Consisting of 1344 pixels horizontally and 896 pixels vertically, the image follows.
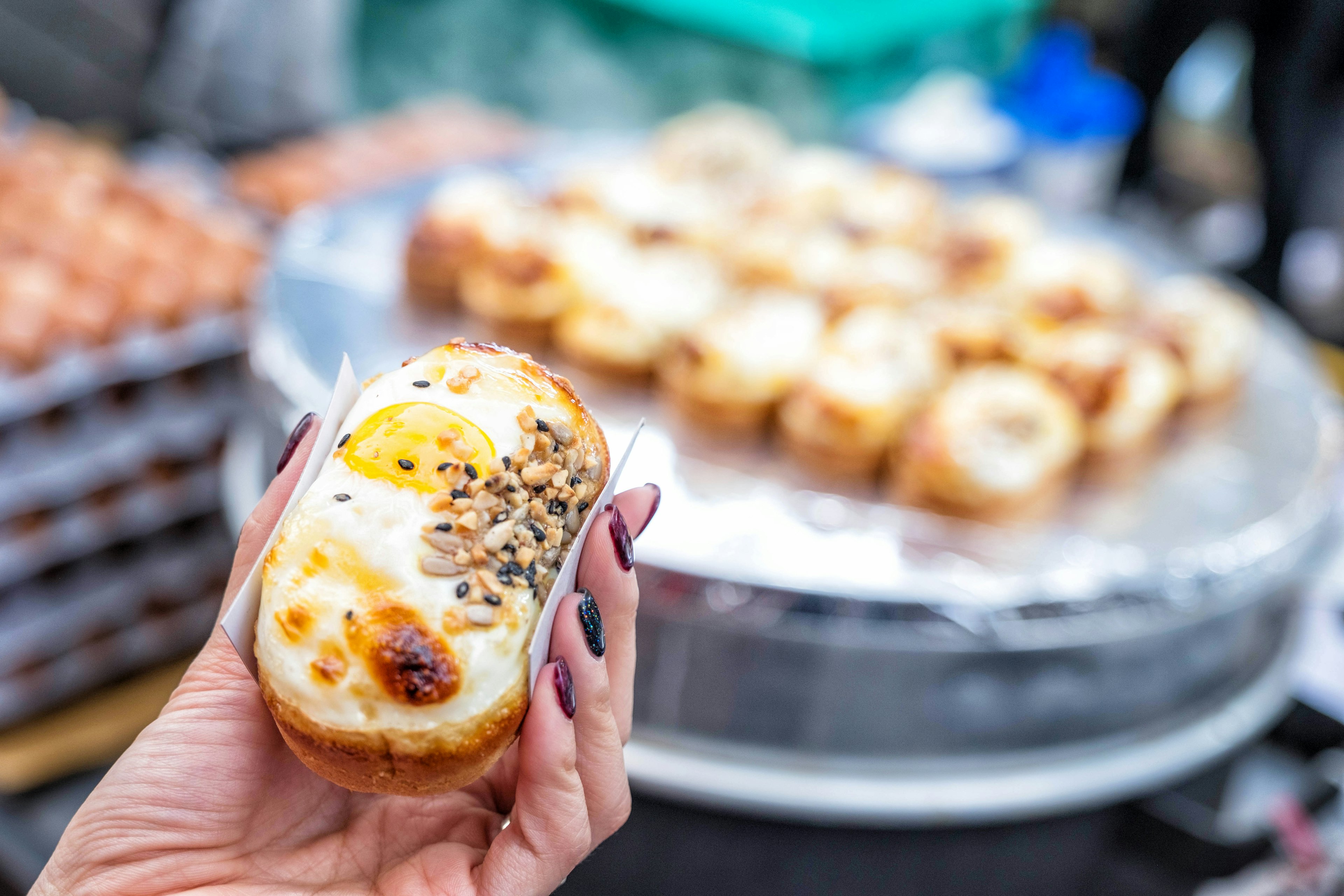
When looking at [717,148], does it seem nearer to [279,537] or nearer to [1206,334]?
[1206,334]

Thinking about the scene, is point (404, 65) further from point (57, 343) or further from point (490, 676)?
point (490, 676)

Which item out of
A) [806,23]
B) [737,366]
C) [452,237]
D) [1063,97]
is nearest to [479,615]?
[737,366]

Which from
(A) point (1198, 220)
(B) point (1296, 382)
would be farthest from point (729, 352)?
(A) point (1198, 220)

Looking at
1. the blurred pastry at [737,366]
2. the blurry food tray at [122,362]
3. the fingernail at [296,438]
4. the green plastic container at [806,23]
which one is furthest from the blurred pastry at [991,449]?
the green plastic container at [806,23]

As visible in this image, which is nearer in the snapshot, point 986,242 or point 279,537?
point 279,537

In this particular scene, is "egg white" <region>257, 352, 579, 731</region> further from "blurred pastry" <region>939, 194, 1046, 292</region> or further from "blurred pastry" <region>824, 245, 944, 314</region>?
"blurred pastry" <region>939, 194, 1046, 292</region>

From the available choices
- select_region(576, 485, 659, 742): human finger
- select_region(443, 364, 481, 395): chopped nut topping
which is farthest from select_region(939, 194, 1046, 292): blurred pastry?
select_region(443, 364, 481, 395): chopped nut topping

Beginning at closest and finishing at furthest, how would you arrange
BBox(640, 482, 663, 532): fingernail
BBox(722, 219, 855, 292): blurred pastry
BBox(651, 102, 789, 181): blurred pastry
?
BBox(640, 482, 663, 532): fingernail
BBox(722, 219, 855, 292): blurred pastry
BBox(651, 102, 789, 181): blurred pastry

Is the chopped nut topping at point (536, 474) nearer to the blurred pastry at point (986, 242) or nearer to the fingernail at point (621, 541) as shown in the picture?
the fingernail at point (621, 541)
